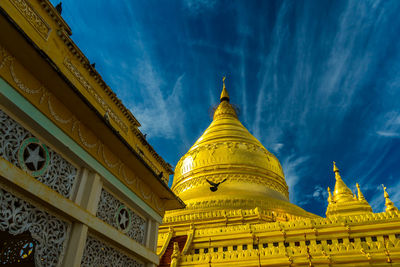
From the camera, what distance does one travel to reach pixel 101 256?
580 centimetres

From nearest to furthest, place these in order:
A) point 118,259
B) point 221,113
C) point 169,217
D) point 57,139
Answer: point 57,139, point 118,259, point 169,217, point 221,113

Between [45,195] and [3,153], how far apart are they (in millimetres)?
853

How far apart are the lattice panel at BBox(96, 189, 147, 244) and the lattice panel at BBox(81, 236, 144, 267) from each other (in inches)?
17.4

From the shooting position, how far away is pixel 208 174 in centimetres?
2525

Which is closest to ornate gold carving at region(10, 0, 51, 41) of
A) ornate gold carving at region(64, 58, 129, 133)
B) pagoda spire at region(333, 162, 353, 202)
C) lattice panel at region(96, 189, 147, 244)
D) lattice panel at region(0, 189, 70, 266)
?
ornate gold carving at region(64, 58, 129, 133)

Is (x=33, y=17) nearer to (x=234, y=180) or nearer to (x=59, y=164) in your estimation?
(x=59, y=164)

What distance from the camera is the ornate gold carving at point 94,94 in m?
6.44

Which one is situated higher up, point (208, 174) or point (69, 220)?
point (208, 174)

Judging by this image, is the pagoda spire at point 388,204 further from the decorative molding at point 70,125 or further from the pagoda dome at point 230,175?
the decorative molding at point 70,125

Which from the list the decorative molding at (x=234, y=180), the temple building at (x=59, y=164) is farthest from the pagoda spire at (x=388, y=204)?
the temple building at (x=59, y=164)

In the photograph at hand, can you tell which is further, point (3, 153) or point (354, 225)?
point (354, 225)

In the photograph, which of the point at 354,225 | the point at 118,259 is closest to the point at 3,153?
the point at 118,259

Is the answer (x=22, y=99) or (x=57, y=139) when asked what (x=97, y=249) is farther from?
(x=22, y=99)

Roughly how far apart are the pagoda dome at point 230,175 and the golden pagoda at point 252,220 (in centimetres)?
7
